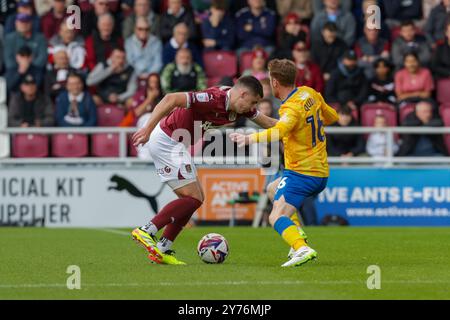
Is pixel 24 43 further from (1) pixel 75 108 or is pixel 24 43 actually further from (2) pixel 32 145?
(2) pixel 32 145

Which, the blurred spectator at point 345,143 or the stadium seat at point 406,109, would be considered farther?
the stadium seat at point 406,109

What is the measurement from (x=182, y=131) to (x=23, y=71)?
32.6ft

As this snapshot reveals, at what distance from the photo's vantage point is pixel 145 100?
19688 millimetres

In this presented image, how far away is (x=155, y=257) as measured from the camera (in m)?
10.7

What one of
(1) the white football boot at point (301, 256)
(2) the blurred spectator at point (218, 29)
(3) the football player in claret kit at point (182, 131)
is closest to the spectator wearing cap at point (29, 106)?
(2) the blurred spectator at point (218, 29)

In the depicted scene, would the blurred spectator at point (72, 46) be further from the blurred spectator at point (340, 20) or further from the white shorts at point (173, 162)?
the white shorts at point (173, 162)

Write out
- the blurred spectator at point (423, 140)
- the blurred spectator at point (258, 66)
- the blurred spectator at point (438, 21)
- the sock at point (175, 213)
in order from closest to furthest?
1. the sock at point (175, 213)
2. the blurred spectator at point (258, 66)
3. the blurred spectator at point (423, 140)
4. the blurred spectator at point (438, 21)

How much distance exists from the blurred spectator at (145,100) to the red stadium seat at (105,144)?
1.14 feet

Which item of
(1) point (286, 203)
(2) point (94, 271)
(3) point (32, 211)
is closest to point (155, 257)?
(2) point (94, 271)

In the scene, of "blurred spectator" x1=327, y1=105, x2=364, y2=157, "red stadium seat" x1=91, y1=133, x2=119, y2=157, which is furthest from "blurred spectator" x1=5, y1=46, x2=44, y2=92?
"blurred spectator" x1=327, y1=105, x2=364, y2=157

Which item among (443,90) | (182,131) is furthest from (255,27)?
(182,131)

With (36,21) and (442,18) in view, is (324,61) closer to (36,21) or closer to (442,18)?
(442,18)

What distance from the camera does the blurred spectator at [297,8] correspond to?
858 inches

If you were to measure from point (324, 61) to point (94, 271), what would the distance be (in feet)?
37.2
